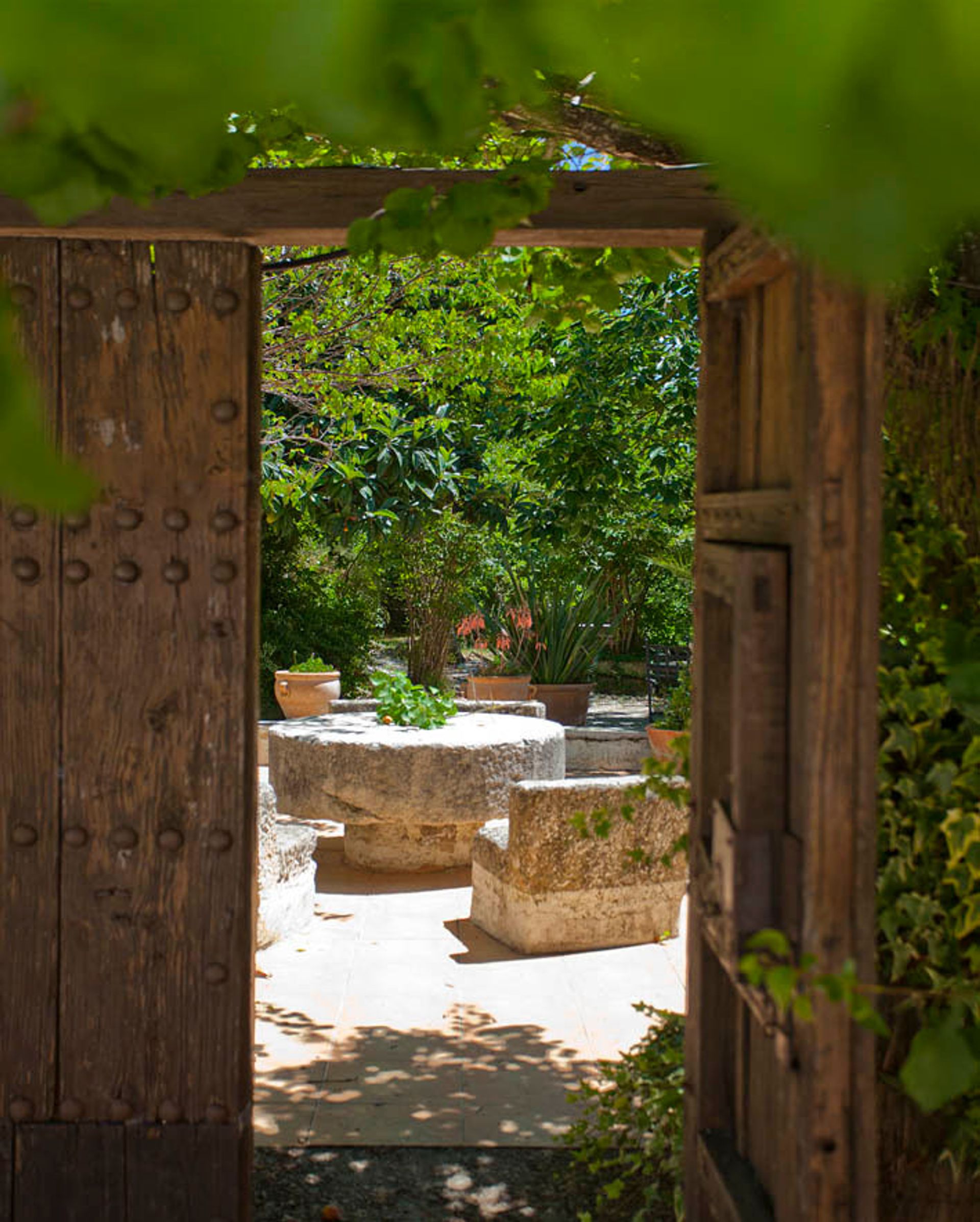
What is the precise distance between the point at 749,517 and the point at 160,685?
1.31 meters

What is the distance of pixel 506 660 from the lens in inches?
514

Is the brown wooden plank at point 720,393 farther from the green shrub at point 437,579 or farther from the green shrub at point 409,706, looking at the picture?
the green shrub at point 437,579

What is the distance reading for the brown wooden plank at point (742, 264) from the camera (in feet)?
6.64

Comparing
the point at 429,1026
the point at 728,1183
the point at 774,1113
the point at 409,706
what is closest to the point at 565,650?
the point at 409,706

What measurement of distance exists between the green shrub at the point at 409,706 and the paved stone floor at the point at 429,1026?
1481 millimetres

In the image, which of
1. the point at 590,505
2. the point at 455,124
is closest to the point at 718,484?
the point at 455,124

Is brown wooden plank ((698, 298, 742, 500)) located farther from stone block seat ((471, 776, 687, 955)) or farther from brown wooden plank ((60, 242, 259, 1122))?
stone block seat ((471, 776, 687, 955))

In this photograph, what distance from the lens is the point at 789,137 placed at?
424 millimetres

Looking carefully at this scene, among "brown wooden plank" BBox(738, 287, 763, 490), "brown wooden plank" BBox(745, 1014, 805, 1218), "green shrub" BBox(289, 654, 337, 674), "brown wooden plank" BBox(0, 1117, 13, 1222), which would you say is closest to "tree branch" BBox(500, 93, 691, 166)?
"brown wooden plank" BBox(738, 287, 763, 490)

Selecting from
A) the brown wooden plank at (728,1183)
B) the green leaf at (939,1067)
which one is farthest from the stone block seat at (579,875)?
the green leaf at (939,1067)

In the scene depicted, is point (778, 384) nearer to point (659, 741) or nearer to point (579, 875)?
point (579, 875)

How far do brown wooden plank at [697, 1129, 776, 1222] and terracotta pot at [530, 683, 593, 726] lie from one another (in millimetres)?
9983

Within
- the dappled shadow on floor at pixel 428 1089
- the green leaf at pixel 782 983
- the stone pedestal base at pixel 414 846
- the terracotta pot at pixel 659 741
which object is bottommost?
the dappled shadow on floor at pixel 428 1089

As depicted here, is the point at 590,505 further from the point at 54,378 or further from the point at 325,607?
the point at 54,378
